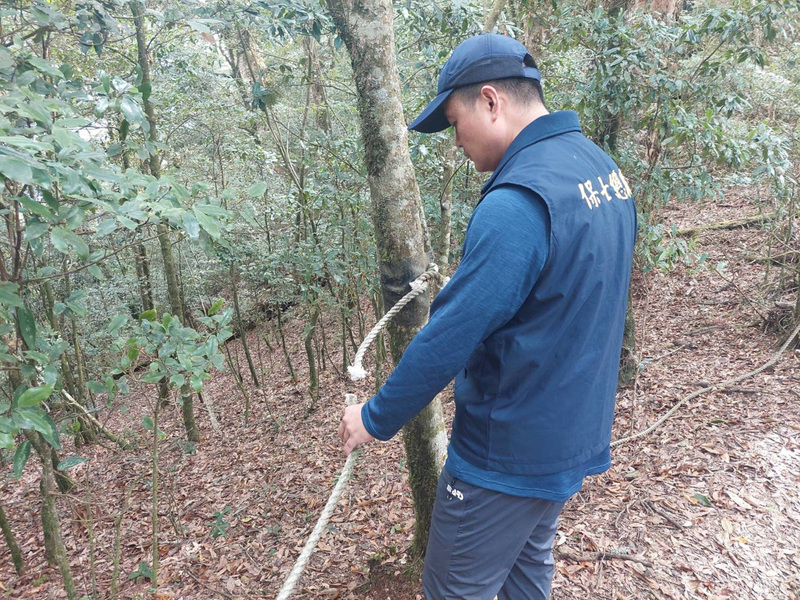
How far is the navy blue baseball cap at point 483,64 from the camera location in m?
1.37

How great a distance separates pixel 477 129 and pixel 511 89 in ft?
0.47

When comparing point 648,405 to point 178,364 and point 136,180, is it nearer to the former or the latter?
point 178,364

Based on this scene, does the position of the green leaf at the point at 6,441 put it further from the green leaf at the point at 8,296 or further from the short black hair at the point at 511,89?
the short black hair at the point at 511,89

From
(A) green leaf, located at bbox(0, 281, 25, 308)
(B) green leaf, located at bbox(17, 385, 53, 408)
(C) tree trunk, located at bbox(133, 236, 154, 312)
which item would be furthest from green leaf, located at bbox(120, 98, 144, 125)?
(C) tree trunk, located at bbox(133, 236, 154, 312)

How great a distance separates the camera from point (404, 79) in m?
4.39

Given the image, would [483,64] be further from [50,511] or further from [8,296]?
[50,511]

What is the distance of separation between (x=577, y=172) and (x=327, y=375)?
6.47 metres

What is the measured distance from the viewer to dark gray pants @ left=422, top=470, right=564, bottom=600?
1404 mm

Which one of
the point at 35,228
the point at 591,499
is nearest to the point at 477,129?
the point at 35,228

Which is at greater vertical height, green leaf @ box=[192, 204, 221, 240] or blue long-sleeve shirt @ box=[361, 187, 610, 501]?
green leaf @ box=[192, 204, 221, 240]

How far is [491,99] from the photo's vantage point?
141 centimetres

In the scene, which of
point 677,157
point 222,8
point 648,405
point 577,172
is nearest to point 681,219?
point 677,157

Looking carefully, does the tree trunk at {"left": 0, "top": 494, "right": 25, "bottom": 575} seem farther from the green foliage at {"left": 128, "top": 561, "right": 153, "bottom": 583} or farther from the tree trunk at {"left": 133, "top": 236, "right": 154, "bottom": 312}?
the tree trunk at {"left": 133, "top": 236, "right": 154, "bottom": 312}

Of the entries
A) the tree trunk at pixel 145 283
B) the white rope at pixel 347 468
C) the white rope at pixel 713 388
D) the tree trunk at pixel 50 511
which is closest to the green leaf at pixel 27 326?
the tree trunk at pixel 50 511
